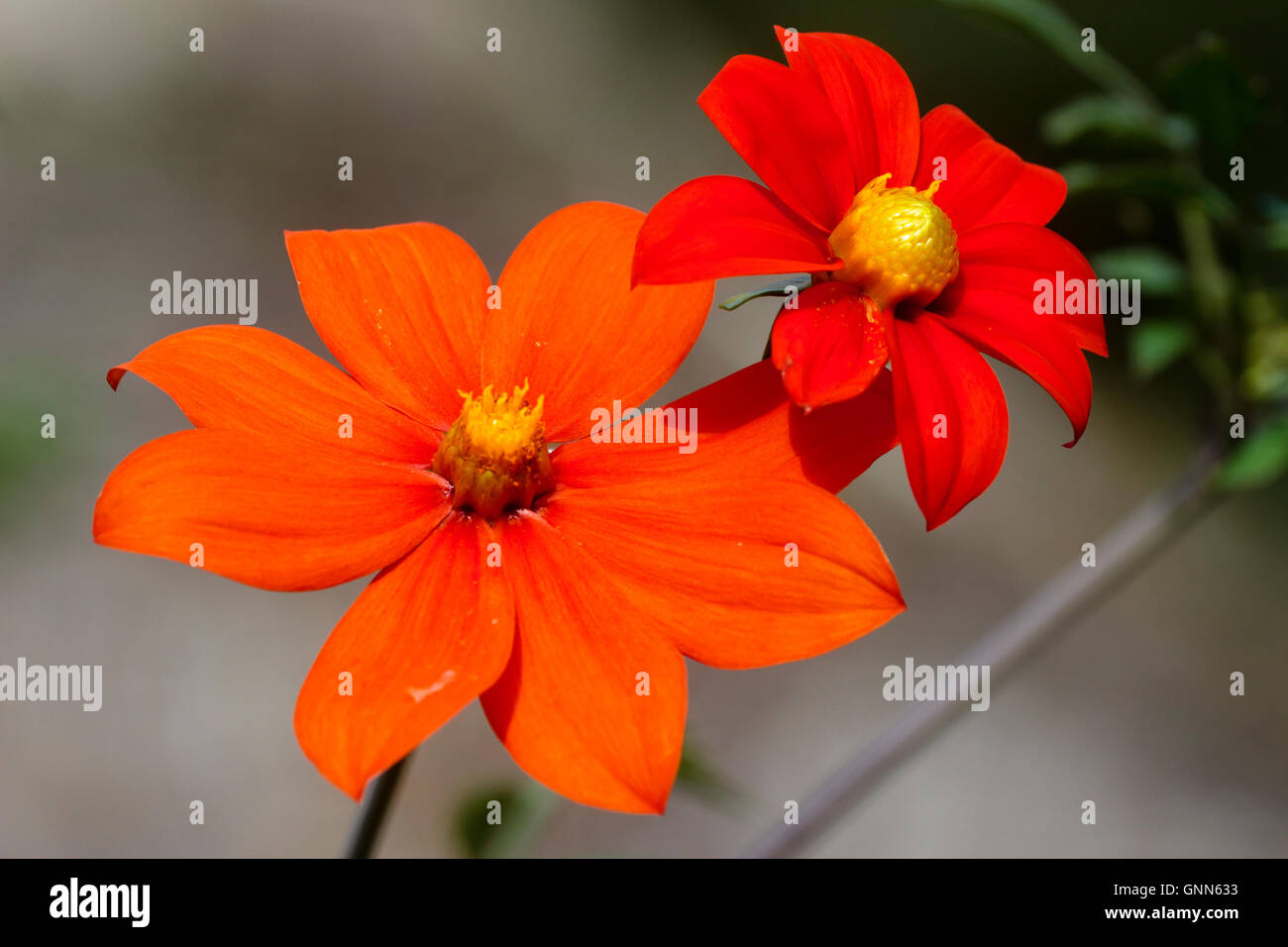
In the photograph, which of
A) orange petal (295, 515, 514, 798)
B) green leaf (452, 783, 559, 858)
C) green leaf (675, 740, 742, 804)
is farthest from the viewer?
green leaf (452, 783, 559, 858)

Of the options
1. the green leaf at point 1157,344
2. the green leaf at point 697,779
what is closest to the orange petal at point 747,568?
the green leaf at point 697,779

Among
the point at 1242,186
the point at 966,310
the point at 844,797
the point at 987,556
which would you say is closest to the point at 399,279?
the point at 966,310

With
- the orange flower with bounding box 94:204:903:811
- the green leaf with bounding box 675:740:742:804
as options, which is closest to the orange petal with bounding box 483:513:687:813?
the orange flower with bounding box 94:204:903:811

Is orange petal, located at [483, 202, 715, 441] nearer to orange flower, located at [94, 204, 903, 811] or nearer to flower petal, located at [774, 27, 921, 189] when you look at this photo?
orange flower, located at [94, 204, 903, 811]

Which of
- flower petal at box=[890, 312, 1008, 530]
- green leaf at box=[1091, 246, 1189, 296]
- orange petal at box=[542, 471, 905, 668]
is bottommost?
orange petal at box=[542, 471, 905, 668]

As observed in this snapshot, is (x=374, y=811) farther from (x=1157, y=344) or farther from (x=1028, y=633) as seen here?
(x=1157, y=344)

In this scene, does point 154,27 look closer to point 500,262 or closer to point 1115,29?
point 500,262
